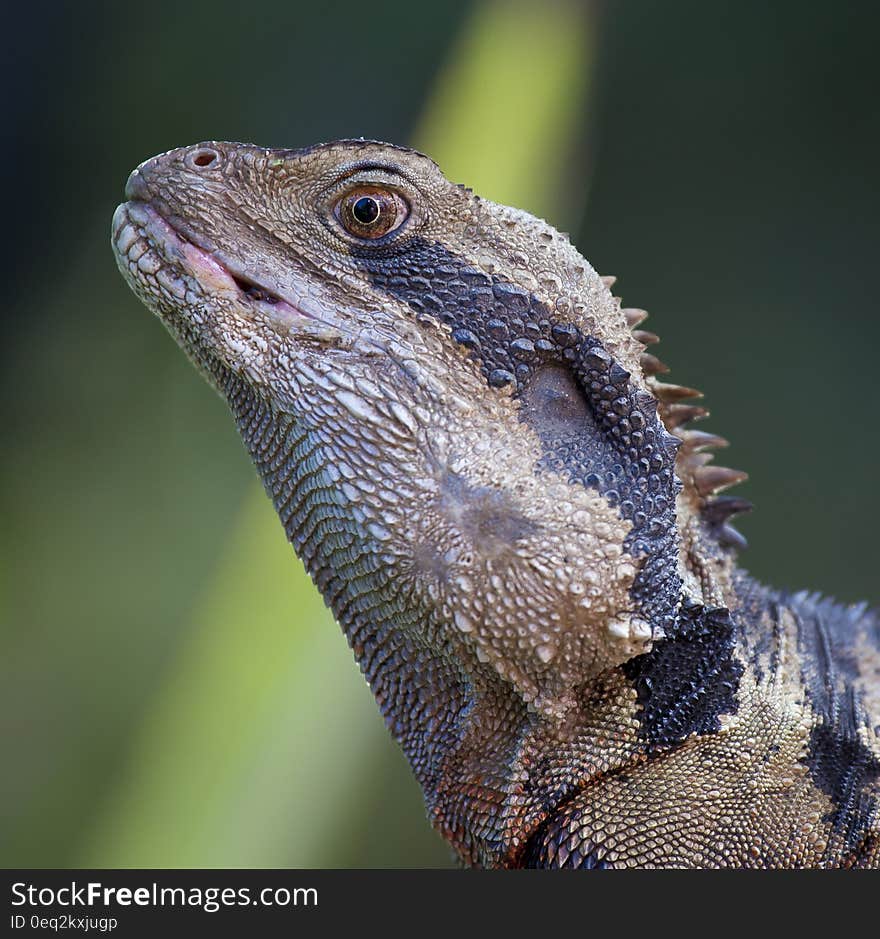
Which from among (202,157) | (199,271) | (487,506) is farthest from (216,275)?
(487,506)

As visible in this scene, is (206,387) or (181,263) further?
(206,387)

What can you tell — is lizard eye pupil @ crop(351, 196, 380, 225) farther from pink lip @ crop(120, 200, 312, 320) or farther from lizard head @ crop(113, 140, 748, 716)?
pink lip @ crop(120, 200, 312, 320)

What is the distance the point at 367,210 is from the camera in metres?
1.76

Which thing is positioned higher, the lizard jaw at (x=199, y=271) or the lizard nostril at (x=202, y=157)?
the lizard nostril at (x=202, y=157)

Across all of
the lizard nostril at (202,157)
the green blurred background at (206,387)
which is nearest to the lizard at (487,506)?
the lizard nostril at (202,157)

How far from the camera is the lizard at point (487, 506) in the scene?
165cm

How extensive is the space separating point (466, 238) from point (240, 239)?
409 millimetres

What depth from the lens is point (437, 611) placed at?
5.40 feet

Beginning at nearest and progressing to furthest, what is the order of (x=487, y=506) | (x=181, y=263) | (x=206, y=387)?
1. (x=487, y=506)
2. (x=181, y=263)
3. (x=206, y=387)

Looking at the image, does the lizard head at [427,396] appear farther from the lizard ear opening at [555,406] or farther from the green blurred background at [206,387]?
the green blurred background at [206,387]

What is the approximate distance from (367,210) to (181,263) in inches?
13.7

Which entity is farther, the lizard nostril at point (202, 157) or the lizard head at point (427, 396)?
the lizard nostril at point (202, 157)

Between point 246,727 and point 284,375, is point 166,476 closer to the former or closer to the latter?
point 246,727

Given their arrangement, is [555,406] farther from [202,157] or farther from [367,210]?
[202,157]
